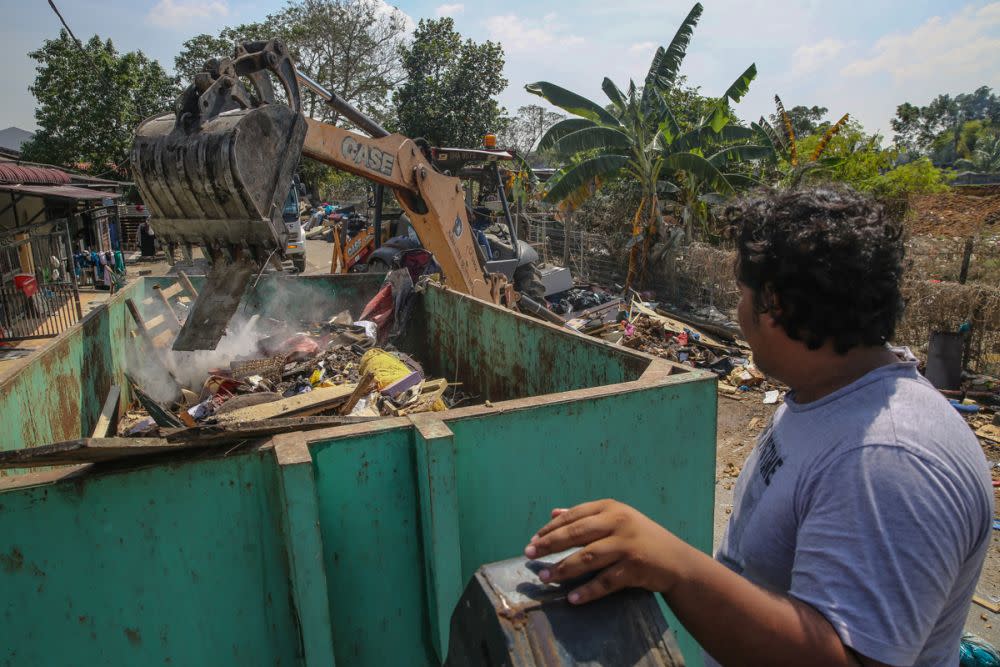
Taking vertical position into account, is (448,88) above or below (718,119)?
above

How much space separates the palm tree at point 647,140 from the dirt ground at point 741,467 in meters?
5.70

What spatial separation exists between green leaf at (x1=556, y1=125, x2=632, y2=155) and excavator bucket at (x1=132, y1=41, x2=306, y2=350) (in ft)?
30.0

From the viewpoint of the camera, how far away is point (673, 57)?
11781 mm

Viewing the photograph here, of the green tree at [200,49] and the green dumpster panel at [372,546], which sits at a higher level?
the green tree at [200,49]

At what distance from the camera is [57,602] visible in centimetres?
157

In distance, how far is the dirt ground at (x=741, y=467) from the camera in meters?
3.40

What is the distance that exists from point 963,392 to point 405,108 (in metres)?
17.5

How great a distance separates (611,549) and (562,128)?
39.7 feet

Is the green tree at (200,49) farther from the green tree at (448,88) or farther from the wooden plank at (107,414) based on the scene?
the wooden plank at (107,414)

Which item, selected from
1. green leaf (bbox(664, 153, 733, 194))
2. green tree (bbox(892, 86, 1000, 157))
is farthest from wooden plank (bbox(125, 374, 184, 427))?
green tree (bbox(892, 86, 1000, 157))

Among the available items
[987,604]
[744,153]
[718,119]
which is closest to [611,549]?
[987,604]

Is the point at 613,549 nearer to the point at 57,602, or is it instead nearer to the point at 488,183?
the point at 57,602

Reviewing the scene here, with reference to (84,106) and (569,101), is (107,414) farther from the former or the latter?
(84,106)

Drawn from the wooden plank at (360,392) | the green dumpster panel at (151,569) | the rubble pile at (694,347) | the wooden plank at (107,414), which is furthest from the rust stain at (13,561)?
the rubble pile at (694,347)
